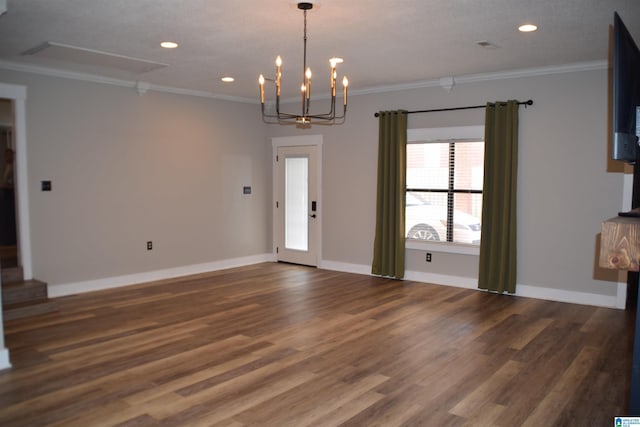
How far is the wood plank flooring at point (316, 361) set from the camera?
3.12m

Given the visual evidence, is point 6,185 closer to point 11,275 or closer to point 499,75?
point 11,275

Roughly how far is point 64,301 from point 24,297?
46 cm

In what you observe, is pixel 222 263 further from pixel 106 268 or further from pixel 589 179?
pixel 589 179

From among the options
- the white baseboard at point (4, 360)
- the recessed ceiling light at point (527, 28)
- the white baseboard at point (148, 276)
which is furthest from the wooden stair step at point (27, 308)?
the recessed ceiling light at point (527, 28)

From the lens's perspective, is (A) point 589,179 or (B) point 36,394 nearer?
(B) point 36,394

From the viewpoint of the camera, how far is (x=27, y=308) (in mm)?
5176

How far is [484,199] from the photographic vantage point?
6.21m

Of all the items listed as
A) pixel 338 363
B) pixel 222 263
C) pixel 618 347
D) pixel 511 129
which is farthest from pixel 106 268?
pixel 618 347

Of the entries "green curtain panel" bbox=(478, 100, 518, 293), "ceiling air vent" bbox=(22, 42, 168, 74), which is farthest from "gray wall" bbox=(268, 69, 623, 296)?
"ceiling air vent" bbox=(22, 42, 168, 74)

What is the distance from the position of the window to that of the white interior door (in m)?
1.68

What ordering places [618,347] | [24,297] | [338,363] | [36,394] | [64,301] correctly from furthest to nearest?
1. [64,301]
2. [24,297]
3. [618,347]
4. [338,363]
5. [36,394]

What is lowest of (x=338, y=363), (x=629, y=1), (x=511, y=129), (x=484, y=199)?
(x=338, y=363)

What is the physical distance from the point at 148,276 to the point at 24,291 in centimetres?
173

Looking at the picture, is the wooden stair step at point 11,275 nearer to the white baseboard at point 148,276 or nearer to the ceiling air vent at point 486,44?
the white baseboard at point 148,276
